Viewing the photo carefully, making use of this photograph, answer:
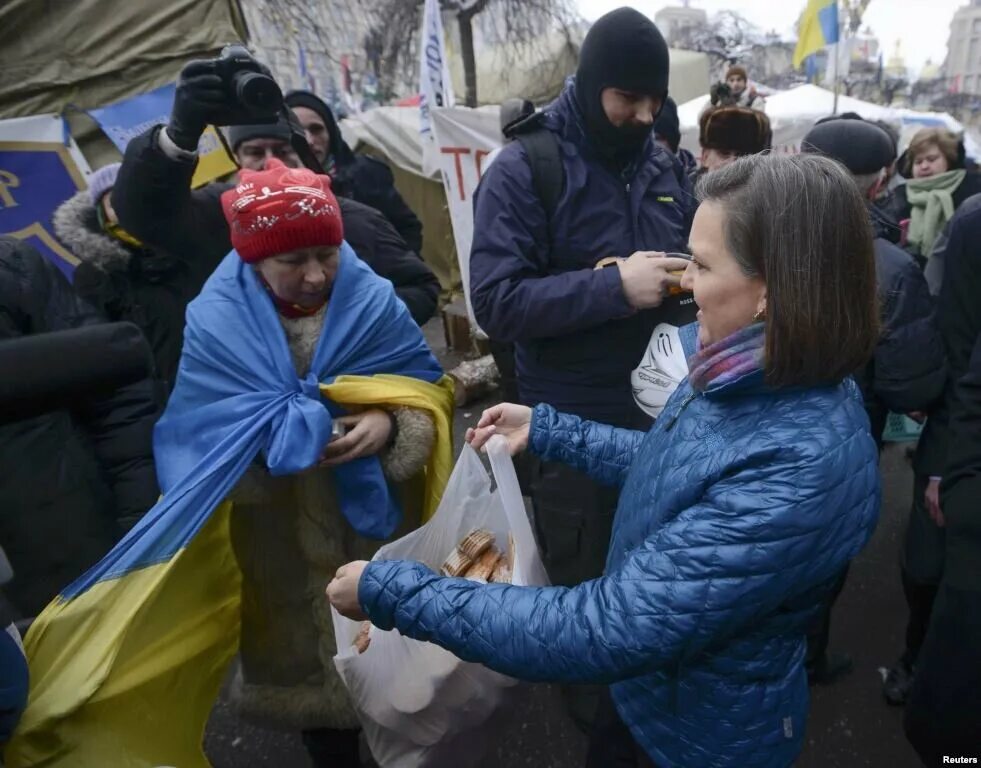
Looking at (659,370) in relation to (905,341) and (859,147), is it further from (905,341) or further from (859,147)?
(859,147)

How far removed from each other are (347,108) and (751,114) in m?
17.6

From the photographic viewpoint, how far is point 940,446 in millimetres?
2057

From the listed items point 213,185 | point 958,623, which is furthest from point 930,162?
point 213,185

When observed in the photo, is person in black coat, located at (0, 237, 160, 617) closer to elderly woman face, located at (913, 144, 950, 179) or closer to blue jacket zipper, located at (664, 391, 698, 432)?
blue jacket zipper, located at (664, 391, 698, 432)

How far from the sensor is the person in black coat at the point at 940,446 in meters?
1.71

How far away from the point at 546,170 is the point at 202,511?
1.32 meters

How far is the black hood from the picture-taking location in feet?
10.3

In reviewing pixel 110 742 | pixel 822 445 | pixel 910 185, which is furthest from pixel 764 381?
pixel 910 185

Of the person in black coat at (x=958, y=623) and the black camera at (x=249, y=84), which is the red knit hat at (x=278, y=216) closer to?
the black camera at (x=249, y=84)

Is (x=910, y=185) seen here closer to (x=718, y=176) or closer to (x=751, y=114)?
(x=751, y=114)

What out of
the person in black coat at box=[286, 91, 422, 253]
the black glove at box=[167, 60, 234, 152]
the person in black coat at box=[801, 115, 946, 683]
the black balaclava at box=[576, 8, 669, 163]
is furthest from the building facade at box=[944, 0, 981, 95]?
the black glove at box=[167, 60, 234, 152]

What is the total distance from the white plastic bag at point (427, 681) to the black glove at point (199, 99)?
1.20 meters

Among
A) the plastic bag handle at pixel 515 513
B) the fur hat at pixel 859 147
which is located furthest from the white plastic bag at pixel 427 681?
the fur hat at pixel 859 147

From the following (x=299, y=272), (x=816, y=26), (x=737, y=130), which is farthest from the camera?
(x=816, y=26)
